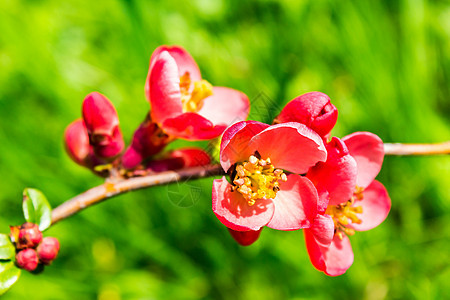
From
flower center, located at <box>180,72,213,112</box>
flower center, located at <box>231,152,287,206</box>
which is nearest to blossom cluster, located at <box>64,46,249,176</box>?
flower center, located at <box>180,72,213,112</box>

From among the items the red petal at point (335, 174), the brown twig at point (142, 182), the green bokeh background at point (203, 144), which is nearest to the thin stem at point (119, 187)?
the brown twig at point (142, 182)

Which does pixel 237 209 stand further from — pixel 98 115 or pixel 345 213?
pixel 98 115

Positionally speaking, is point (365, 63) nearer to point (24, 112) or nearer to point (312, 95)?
point (312, 95)

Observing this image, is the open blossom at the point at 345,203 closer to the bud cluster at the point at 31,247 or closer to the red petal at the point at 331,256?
the red petal at the point at 331,256

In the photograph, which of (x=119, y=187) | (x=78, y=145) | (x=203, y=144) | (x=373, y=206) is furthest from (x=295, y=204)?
(x=203, y=144)

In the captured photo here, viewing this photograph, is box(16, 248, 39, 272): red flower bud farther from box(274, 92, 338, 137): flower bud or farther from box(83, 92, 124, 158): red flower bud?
box(274, 92, 338, 137): flower bud
